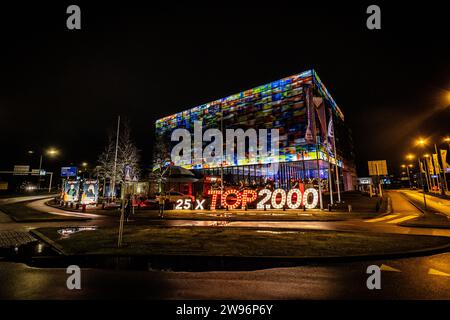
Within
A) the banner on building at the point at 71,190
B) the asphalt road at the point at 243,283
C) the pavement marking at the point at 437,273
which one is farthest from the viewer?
the banner on building at the point at 71,190

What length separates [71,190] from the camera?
32.5m

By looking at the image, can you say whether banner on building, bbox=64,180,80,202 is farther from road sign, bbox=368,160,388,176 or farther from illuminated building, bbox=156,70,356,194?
road sign, bbox=368,160,388,176

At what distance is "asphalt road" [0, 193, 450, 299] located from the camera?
4988 mm

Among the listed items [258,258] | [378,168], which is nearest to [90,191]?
[258,258]

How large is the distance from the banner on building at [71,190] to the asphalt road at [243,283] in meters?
29.5

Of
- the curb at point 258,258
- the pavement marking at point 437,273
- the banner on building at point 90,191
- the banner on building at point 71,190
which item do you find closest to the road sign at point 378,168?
the curb at point 258,258

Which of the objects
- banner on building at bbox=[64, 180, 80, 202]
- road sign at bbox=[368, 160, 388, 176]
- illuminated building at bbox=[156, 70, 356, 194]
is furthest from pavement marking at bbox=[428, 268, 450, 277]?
illuminated building at bbox=[156, 70, 356, 194]

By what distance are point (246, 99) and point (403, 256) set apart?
198 feet

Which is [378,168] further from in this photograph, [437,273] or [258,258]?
[258,258]

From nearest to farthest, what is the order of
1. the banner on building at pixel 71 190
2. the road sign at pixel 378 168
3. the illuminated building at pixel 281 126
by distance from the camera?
1. the road sign at pixel 378 168
2. the banner on building at pixel 71 190
3. the illuminated building at pixel 281 126

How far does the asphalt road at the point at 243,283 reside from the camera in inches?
196

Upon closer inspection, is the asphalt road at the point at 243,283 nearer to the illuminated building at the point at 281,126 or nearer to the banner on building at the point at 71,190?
the banner on building at the point at 71,190

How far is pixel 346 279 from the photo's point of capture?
5828 mm
